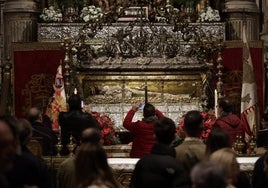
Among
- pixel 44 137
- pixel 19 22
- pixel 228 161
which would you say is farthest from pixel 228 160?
pixel 19 22

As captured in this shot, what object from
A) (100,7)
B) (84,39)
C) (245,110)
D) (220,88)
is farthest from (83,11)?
(245,110)

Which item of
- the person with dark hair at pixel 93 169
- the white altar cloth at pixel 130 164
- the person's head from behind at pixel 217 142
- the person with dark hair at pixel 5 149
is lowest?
the white altar cloth at pixel 130 164

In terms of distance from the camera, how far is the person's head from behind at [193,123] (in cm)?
998

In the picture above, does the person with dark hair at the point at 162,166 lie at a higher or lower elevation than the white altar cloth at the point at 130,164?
higher

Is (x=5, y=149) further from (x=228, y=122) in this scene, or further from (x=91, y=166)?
(x=228, y=122)

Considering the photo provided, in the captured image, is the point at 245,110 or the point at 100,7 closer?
the point at 245,110

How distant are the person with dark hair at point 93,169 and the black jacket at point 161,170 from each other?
0.72m

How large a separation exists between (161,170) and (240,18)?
53.7 ft

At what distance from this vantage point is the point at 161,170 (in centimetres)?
959

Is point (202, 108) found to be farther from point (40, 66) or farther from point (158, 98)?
point (40, 66)

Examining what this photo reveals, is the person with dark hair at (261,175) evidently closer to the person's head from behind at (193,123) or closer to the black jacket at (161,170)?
the person's head from behind at (193,123)

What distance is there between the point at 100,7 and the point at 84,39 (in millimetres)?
3211

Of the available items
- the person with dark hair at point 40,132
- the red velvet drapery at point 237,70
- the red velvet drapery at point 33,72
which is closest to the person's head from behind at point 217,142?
the person with dark hair at point 40,132

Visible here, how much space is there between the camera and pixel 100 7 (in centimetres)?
2548
